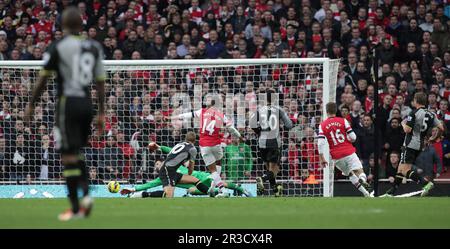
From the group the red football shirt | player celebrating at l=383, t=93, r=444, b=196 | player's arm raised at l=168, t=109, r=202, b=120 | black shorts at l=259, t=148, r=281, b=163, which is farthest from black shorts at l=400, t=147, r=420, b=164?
player's arm raised at l=168, t=109, r=202, b=120

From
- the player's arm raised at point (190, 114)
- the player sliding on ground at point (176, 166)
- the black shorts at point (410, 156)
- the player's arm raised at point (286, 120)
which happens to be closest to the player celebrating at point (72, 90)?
the player sliding on ground at point (176, 166)

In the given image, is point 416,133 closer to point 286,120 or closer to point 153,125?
point 286,120

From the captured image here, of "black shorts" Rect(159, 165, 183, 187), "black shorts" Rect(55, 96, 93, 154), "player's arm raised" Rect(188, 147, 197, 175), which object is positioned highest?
"black shorts" Rect(55, 96, 93, 154)

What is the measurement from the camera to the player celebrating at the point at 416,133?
1719 cm

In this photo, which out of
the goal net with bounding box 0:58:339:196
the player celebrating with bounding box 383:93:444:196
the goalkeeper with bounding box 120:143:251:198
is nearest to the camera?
the player celebrating with bounding box 383:93:444:196

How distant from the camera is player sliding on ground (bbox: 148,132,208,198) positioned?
57.5ft

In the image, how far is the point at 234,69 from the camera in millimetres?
20312

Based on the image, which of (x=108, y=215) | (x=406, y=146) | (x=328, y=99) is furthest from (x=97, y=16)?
(x=108, y=215)

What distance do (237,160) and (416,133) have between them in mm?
4063

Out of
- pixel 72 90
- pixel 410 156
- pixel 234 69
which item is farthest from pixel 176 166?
pixel 72 90

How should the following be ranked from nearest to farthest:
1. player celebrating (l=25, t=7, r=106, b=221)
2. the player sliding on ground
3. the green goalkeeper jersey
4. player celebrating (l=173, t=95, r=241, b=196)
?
player celebrating (l=25, t=7, r=106, b=221) < the player sliding on ground < player celebrating (l=173, t=95, r=241, b=196) < the green goalkeeper jersey

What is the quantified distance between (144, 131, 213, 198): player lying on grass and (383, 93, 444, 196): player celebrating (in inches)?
146

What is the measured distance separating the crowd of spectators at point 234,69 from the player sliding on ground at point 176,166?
1735 mm

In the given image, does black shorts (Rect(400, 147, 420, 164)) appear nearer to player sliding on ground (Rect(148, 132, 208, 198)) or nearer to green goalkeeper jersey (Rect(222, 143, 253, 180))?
green goalkeeper jersey (Rect(222, 143, 253, 180))
